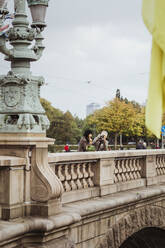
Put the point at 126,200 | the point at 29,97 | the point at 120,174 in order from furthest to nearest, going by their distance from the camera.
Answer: the point at 120,174 → the point at 126,200 → the point at 29,97

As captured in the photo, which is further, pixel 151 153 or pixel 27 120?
pixel 151 153

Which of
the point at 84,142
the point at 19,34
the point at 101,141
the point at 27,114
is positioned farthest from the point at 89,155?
the point at 101,141

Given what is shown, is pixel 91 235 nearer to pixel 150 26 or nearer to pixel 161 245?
pixel 161 245

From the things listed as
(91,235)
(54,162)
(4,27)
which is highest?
(4,27)

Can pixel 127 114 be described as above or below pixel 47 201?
above

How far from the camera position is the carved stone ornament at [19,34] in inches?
318

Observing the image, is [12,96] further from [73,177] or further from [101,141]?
[101,141]

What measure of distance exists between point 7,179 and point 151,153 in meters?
5.61

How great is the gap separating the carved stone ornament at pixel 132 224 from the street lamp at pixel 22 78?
3.02 meters

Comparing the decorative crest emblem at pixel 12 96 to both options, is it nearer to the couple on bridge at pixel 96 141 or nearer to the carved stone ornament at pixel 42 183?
the carved stone ornament at pixel 42 183

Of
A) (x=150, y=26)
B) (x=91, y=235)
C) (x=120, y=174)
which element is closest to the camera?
(x=150, y=26)

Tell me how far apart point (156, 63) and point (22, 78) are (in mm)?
4544

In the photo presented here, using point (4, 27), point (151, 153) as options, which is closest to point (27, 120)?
point (4, 27)

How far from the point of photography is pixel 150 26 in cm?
337
